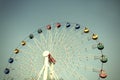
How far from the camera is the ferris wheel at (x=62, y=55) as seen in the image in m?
2.40

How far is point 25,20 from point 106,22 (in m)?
0.93

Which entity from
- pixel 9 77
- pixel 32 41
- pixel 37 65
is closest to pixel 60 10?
pixel 32 41

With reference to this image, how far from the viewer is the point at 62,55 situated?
2.45m

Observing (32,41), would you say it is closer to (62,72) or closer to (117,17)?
(62,72)

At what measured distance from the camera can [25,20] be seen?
2838mm

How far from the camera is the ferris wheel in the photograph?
94.4 inches

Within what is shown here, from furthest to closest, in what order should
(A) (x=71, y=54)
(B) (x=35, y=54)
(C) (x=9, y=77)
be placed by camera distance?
(C) (x=9, y=77)
(B) (x=35, y=54)
(A) (x=71, y=54)

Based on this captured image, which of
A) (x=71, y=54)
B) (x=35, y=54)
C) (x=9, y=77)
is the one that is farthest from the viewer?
(x=9, y=77)

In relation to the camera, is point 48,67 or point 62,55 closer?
point 48,67

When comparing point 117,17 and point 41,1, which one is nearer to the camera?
point 117,17

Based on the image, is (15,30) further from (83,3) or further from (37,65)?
(83,3)

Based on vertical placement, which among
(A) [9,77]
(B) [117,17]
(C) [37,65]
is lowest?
(A) [9,77]

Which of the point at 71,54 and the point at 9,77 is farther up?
the point at 71,54

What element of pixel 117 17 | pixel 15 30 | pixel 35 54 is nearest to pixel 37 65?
pixel 35 54
